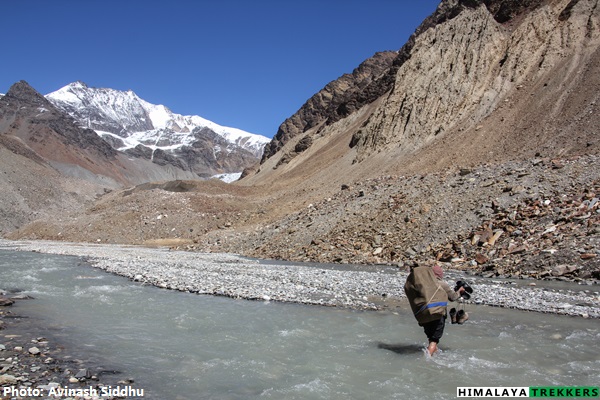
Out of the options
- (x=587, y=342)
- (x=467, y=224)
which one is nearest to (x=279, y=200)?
(x=467, y=224)

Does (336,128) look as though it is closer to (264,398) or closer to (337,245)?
(337,245)

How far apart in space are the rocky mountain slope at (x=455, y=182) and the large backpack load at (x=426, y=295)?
10.7m

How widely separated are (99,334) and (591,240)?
1698cm

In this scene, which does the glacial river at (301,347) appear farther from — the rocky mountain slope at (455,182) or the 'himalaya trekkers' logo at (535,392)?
the rocky mountain slope at (455,182)

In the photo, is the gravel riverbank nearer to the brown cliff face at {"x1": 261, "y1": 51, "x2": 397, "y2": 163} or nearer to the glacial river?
the glacial river

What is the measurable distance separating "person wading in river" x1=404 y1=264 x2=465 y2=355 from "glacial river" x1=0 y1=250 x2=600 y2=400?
1.48 ft

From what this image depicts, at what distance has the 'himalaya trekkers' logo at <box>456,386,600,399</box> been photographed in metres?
6.41

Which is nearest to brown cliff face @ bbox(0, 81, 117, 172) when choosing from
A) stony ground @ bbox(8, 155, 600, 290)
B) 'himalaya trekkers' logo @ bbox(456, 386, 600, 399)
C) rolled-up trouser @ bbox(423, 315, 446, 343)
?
stony ground @ bbox(8, 155, 600, 290)

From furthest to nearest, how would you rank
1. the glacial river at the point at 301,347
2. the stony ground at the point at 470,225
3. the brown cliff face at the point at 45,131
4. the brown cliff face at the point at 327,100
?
the brown cliff face at the point at 45,131, the brown cliff face at the point at 327,100, the stony ground at the point at 470,225, the glacial river at the point at 301,347

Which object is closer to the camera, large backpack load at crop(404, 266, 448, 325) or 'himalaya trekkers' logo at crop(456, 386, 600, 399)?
'himalaya trekkers' logo at crop(456, 386, 600, 399)

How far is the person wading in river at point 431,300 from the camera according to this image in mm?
7941

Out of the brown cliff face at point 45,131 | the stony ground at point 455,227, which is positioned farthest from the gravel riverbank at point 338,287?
the brown cliff face at point 45,131

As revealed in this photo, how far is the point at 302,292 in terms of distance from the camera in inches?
555

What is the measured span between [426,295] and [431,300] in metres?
0.12
